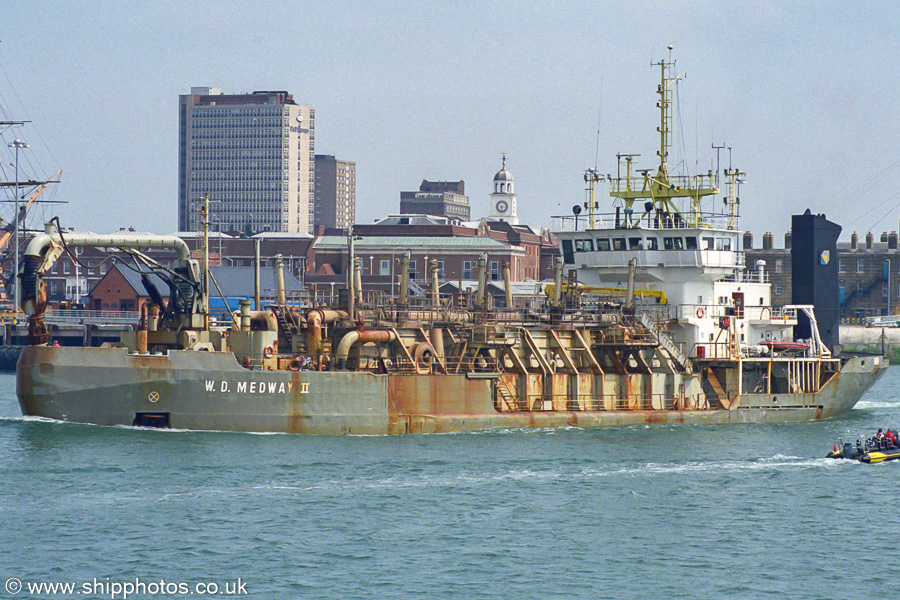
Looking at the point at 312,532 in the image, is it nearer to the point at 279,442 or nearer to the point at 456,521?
the point at 456,521

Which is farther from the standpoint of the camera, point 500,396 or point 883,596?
point 500,396

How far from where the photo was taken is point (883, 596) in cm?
2736

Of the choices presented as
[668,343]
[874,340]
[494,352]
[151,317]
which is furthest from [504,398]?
[874,340]

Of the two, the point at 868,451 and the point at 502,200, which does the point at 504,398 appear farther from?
the point at 502,200

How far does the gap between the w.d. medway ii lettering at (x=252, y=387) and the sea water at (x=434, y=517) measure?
1.57 meters

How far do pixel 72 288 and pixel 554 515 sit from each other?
11112 cm

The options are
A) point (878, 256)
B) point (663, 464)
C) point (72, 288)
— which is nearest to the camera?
point (663, 464)

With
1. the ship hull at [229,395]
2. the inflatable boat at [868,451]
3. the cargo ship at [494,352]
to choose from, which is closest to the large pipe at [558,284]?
the cargo ship at [494,352]

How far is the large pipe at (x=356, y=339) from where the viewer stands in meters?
43.8

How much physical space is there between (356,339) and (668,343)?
1461 cm

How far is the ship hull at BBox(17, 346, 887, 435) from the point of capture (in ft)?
137

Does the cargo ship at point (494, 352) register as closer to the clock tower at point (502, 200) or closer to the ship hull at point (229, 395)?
the ship hull at point (229, 395)

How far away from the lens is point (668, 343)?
169 feet

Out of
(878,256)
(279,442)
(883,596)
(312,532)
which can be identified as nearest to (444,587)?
(312,532)
